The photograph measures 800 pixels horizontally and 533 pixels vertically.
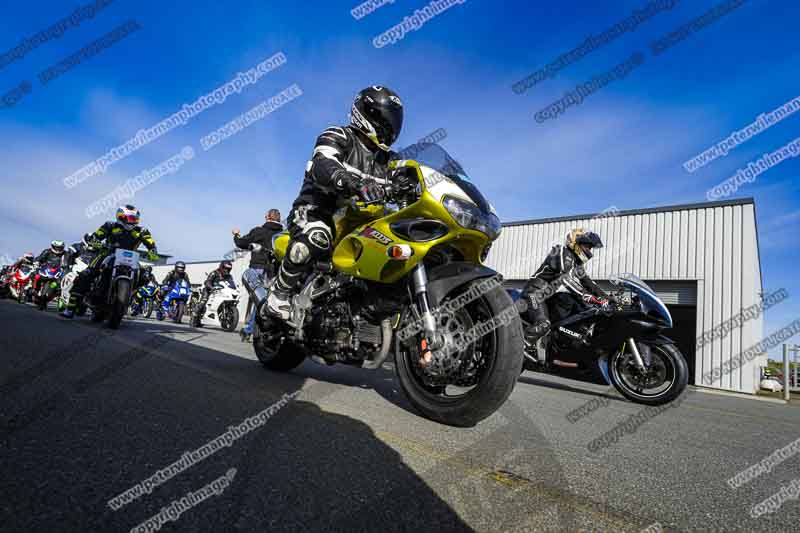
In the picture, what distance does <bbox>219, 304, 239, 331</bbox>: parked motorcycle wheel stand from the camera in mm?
9859

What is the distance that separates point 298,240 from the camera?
2777 millimetres

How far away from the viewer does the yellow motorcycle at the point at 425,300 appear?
1905 mm

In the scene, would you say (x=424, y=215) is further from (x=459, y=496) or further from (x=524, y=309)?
(x=524, y=309)

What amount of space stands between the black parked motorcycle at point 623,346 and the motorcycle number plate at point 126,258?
5.76 metres

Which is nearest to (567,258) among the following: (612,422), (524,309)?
(524,309)

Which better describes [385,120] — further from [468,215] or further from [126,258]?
[126,258]

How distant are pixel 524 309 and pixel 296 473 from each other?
4381mm

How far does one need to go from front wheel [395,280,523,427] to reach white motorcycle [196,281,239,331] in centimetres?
869

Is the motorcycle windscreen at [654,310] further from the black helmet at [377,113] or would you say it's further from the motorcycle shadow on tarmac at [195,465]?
the motorcycle shadow on tarmac at [195,465]

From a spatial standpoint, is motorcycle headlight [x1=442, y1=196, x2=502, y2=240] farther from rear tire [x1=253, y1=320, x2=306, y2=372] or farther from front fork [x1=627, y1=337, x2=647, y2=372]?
front fork [x1=627, y1=337, x2=647, y2=372]

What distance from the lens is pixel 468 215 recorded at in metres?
2.17

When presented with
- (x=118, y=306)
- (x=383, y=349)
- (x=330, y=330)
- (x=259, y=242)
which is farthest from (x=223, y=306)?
(x=383, y=349)

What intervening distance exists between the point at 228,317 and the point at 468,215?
9064 mm

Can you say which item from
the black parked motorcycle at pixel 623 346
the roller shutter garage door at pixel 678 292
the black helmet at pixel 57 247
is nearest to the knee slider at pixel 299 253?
the black parked motorcycle at pixel 623 346
